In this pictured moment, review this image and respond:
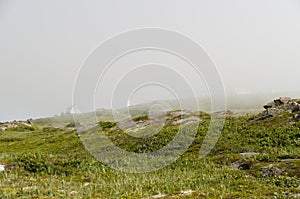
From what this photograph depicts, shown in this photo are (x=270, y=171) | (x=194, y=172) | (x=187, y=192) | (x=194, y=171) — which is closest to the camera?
(x=187, y=192)

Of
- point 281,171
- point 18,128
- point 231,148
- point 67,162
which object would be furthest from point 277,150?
point 18,128

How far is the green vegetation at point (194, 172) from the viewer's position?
18.3m

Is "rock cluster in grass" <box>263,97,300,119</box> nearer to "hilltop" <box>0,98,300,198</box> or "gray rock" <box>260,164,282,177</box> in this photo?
"hilltop" <box>0,98,300,198</box>

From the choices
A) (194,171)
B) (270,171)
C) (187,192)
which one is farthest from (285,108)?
(187,192)

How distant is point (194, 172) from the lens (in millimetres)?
25469

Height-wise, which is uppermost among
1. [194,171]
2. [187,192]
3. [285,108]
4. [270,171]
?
[285,108]

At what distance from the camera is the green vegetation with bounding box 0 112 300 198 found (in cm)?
1827

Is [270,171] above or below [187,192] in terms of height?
below

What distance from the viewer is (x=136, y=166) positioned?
3011 centimetres

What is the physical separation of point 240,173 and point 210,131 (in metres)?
22.8

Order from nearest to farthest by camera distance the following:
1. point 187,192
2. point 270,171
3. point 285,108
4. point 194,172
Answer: point 187,192 → point 270,171 → point 194,172 → point 285,108

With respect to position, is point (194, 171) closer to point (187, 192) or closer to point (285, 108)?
point (187, 192)

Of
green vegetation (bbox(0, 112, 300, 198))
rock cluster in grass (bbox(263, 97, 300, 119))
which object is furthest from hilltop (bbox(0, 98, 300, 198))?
rock cluster in grass (bbox(263, 97, 300, 119))

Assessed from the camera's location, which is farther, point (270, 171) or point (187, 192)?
point (270, 171)
